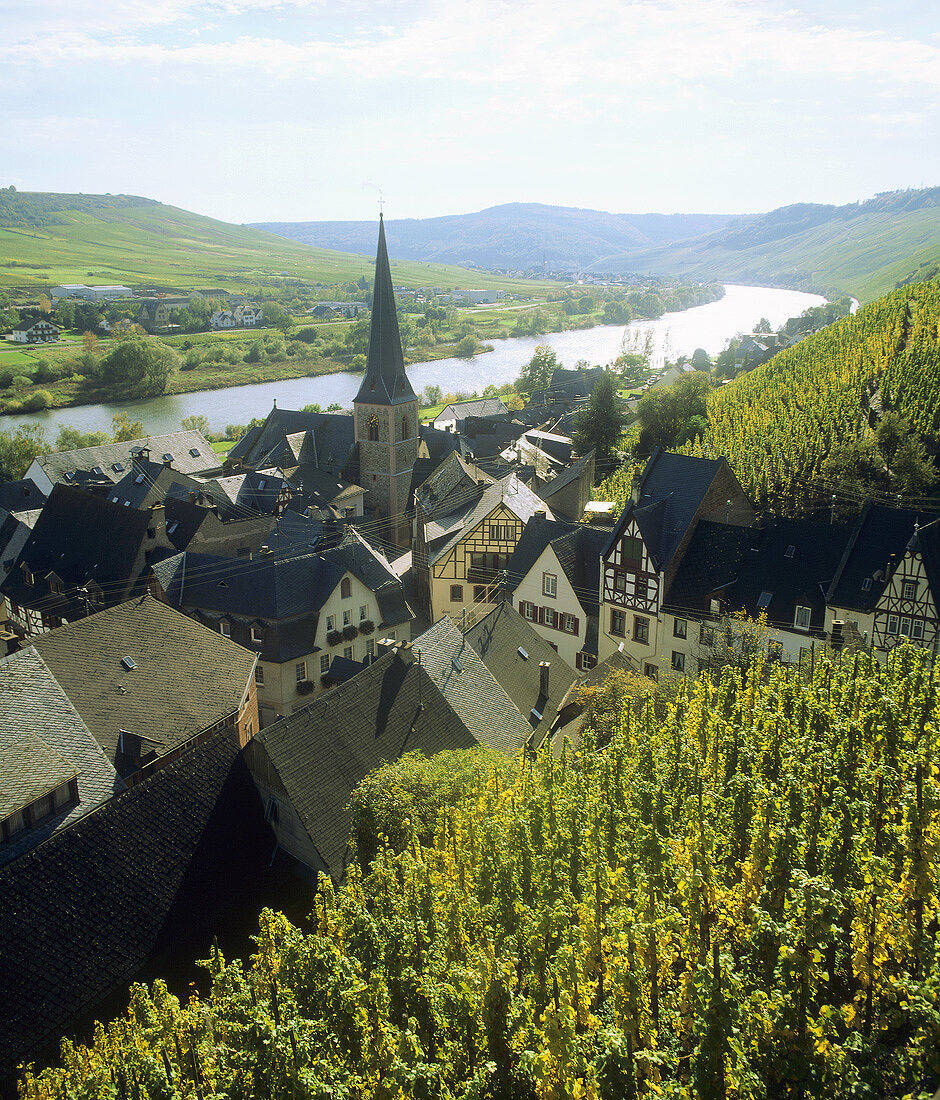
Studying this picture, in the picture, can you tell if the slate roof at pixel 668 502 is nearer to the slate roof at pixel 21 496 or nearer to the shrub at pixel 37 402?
the slate roof at pixel 21 496

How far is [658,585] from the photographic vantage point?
34.3 m

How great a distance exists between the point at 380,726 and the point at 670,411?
180 feet

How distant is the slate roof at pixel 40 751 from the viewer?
60.0ft

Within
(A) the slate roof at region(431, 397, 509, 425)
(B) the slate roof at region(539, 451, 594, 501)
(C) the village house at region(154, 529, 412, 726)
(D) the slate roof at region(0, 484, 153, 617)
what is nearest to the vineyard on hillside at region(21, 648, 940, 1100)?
(C) the village house at region(154, 529, 412, 726)

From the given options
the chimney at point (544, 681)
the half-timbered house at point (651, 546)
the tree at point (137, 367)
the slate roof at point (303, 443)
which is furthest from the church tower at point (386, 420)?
the tree at point (137, 367)

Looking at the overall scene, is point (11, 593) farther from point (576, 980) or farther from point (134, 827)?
point (576, 980)

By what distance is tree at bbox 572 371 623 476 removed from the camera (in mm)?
73000

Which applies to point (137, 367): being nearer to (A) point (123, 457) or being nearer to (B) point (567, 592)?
(A) point (123, 457)

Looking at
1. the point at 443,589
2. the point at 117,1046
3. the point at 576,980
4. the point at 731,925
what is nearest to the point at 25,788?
the point at 117,1046

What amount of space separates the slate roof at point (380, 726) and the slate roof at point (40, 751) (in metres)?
3.93

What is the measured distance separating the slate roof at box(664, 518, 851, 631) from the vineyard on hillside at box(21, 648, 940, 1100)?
604 inches

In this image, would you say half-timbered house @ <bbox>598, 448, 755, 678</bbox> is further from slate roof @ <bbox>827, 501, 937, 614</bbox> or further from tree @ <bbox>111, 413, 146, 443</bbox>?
tree @ <bbox>111, 413, 146, 443</bbox>

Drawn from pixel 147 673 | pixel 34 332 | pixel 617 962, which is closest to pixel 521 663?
pixel 147 673

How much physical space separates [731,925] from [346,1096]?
20.1 ft
